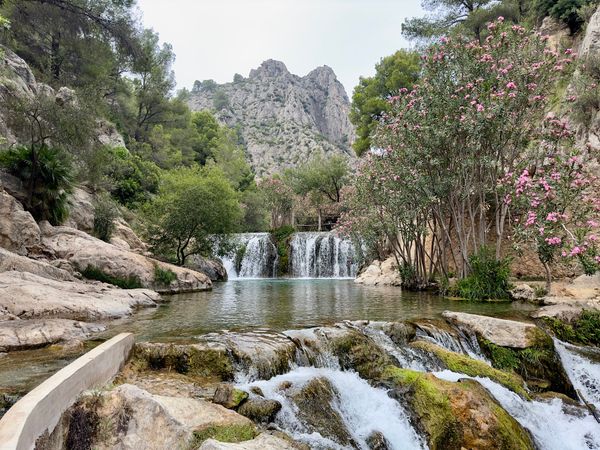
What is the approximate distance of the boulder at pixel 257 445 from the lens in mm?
3246

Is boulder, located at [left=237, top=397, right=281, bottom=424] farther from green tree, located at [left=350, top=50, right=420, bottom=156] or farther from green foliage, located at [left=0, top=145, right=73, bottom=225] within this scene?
green tree, located at [left=350, top=50, right=420, bottom=156]

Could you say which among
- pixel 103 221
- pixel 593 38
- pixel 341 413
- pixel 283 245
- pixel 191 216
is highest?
pixel 593 38

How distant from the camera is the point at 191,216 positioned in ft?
71.0

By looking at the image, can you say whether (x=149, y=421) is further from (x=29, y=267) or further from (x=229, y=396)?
(x=29, y=267)

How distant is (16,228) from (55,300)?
518cm

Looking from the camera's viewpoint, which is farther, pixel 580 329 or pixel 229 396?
pixel 580 329

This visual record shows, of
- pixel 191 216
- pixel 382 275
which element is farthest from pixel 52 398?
pixel 382 275

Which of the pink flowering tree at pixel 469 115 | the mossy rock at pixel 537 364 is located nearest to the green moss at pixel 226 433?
the mossy rock at pixel 537 364

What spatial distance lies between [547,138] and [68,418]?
14295 mm

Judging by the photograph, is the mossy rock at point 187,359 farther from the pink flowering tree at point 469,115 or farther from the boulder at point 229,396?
the pink flowering tree at point 469,115

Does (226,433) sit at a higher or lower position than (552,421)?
higher

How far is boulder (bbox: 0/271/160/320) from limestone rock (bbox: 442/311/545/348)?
28.2 ft

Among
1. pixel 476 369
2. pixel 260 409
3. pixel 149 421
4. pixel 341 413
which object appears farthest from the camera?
pixel 476 369

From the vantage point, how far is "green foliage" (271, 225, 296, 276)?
3225cm
